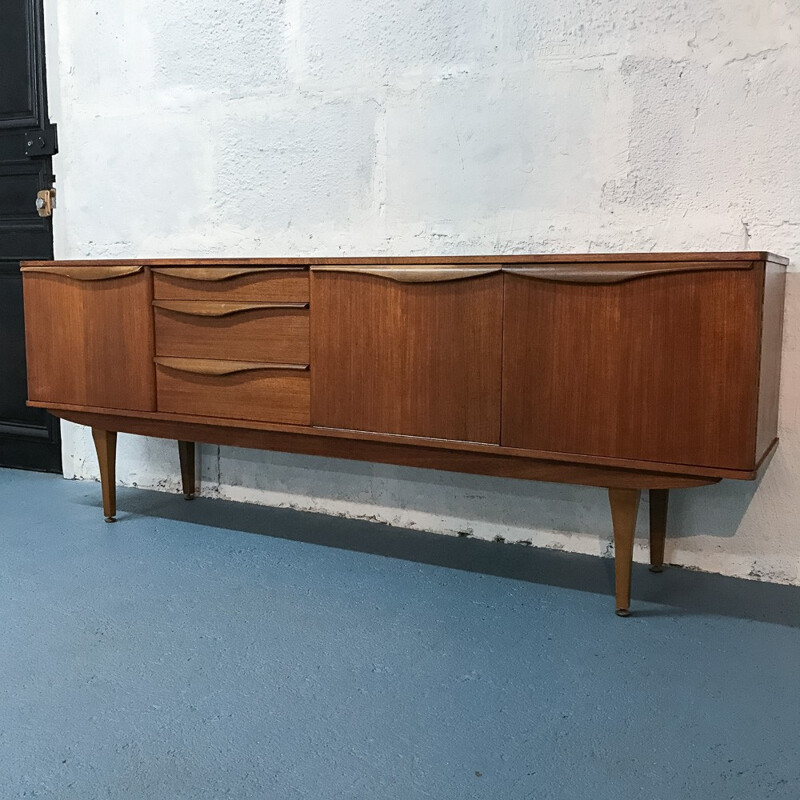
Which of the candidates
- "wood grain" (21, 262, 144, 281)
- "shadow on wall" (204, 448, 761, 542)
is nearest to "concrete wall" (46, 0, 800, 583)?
"shadow on wall" (204, 448, 761, 542)

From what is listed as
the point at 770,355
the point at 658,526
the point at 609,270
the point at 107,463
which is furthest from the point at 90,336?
the point at 770,355

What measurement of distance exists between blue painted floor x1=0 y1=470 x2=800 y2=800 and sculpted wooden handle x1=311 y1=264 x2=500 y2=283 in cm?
79

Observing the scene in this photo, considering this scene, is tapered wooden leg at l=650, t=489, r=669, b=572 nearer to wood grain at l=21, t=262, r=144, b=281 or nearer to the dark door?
wood grain at l=21, t=262, r=144, b=281

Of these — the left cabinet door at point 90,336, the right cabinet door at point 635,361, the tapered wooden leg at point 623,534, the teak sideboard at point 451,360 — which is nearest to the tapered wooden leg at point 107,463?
the teak sideboard at point 451,360

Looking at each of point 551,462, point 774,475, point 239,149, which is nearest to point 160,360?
point 239,149

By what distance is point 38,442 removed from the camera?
11.1 ft

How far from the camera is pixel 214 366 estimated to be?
2348mm

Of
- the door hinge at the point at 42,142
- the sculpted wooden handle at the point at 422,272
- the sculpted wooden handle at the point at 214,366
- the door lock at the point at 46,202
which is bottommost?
the sculpted wooden handle at the point at 214,366

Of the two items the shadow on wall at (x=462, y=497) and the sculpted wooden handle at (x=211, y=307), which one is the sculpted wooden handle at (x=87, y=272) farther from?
the shadow on wall at (x=462, y=497)

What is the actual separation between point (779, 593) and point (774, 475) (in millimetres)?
306

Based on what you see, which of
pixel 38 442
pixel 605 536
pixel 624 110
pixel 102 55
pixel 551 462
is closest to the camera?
pixel 551 462

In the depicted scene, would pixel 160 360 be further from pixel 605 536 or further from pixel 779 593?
pixel 779 593

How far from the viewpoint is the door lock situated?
3.19 meters

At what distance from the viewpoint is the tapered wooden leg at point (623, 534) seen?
1.94 meters
